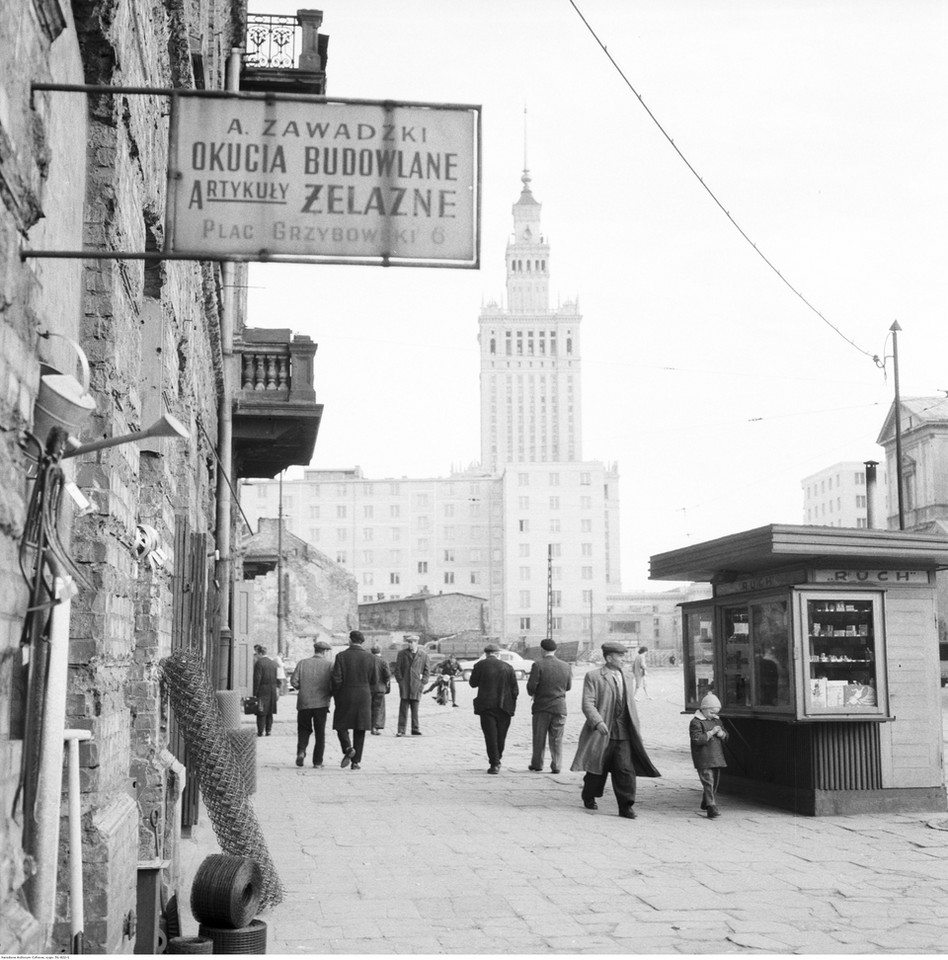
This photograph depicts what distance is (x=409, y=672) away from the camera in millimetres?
21844

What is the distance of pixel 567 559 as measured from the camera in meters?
120

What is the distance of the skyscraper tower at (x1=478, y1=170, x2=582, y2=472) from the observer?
526 ft

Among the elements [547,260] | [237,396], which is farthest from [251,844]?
[547,260]

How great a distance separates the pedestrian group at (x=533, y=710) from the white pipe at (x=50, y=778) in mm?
8060

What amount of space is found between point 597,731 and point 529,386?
150 m

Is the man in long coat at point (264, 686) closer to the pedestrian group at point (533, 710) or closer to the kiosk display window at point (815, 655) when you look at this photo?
the pedestrian group at point (533, 710)

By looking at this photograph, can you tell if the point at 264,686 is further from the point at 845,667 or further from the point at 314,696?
the point at 845,667

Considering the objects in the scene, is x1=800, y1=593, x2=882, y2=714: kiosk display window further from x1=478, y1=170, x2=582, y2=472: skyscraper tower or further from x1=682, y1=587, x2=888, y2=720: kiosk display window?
x1=478, y1=170, x2=582, y2=472: skyscraper tower

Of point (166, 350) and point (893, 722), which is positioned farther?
point (893, 722)

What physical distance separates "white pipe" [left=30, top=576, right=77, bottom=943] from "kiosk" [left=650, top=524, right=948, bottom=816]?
7937 mm

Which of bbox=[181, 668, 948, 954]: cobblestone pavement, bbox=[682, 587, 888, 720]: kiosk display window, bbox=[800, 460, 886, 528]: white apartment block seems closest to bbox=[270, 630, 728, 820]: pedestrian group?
bbox=[181, 668, 948, 954]: cobblestone pavement

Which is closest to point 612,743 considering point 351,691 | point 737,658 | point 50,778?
point 737,658

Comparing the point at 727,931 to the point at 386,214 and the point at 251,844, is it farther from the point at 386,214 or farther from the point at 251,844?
the point at 386,214

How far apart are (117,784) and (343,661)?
10504 millimetres
